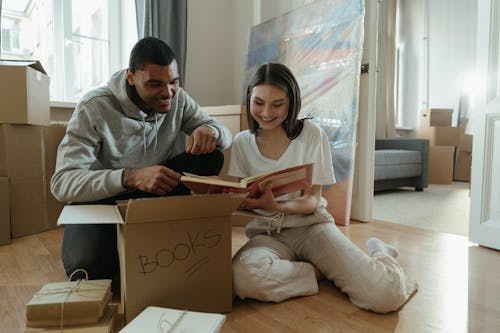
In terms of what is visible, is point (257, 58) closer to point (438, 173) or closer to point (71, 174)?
point (71, 174)

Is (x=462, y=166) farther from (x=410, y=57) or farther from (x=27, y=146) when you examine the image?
(x=27, y=146)

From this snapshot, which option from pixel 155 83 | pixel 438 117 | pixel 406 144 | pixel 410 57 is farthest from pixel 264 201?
pixel 410 57

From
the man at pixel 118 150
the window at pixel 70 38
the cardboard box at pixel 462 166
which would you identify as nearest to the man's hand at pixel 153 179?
the man at pixel 118 150

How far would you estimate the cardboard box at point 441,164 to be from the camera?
4238 mm

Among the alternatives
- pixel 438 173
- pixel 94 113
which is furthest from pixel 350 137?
pixel 438 173

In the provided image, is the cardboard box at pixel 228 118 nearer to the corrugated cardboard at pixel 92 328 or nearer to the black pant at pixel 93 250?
the black pant at pixel 93 250

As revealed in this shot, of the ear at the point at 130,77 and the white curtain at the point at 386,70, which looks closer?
the ear at the point at 130,77

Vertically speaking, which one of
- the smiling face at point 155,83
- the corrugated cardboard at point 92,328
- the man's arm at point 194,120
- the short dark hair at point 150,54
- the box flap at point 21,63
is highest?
the box flap at point 21,63

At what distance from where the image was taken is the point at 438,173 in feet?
14.2

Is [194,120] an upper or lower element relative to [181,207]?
upper

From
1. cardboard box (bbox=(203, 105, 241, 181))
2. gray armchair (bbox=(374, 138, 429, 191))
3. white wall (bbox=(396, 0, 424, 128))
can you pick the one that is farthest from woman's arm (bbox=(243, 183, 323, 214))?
white wall (bbox=(396, 0, 424, 128))

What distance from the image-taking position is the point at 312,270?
1.17 m

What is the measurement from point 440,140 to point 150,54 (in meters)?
4.18

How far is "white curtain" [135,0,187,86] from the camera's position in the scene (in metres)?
2.70
